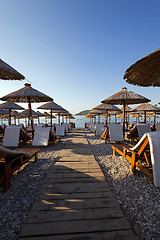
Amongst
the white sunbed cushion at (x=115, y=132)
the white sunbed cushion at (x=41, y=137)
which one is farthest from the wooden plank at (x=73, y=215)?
the white sunbed cushion at (x=115, y=132)

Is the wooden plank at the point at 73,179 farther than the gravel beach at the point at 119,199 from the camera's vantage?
Yes

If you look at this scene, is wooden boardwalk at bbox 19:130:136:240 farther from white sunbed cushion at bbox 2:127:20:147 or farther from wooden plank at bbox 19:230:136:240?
white sunbed cushion at bbox 2:127:20:147

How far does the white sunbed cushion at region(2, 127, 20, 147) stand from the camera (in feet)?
15.9

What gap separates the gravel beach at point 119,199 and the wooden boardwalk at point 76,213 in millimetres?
134

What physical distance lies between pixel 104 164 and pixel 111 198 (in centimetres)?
151

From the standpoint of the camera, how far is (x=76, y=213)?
4.80 feet

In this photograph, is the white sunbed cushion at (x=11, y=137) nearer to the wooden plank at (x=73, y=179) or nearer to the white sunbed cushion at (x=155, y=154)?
the wooden plank at (x=73, y=179)

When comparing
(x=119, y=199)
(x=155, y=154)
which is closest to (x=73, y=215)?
(x=119, y=199)

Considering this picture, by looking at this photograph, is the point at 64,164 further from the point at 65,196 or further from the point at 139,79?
the point at 139,79

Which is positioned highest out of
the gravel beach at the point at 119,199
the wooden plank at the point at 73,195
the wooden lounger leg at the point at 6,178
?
the wooden lounger leg at the point at 6,178

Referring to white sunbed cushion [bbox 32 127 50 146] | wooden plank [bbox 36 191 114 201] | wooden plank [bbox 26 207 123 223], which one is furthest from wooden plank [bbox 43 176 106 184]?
white sunbed cushion [bbox 32 127 50 146]

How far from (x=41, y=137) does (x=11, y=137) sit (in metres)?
1.30

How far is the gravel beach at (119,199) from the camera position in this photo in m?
1.29

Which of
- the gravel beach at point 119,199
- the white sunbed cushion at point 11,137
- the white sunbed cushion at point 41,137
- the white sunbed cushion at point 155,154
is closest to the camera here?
the gravel beach at point 119,199
